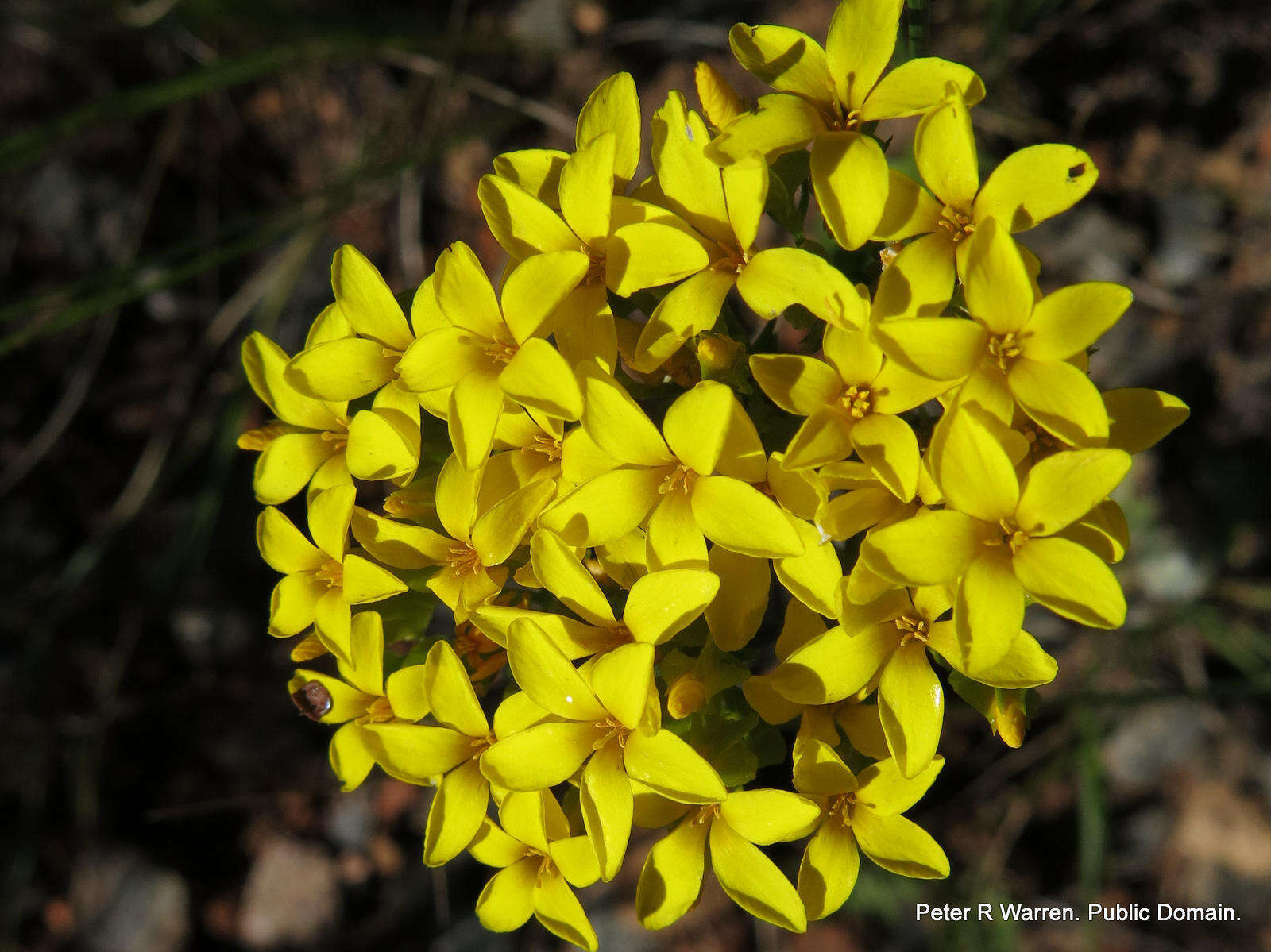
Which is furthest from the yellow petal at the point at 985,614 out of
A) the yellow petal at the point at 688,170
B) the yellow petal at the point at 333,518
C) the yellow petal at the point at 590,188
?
the yellow petal at the point at 333,518

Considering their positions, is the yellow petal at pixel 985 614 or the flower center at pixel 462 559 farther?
the flower center at pixel 462 559

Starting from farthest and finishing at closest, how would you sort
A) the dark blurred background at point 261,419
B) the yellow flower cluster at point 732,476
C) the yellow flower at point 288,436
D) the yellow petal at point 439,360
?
the dark blurred background at point 261,419 < the yellow flower at point 288,436 < the yellow petal at point 439,360 < the yellow flower cluster at point 732,476

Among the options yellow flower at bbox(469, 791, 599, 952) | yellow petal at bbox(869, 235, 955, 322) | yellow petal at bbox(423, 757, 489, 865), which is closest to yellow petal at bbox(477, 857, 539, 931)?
yellow flower at bbox(469, 791, 599, 952)

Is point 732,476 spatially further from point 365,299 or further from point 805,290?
point 365,299

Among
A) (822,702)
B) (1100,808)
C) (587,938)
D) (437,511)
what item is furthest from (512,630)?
(1100,808)

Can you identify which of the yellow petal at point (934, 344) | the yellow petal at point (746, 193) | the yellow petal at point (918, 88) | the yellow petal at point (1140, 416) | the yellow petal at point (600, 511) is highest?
the yellow petal at point (918, 88)

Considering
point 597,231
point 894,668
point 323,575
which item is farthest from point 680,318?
point 323,575

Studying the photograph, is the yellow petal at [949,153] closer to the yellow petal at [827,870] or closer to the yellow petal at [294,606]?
the yellow petal at [827,870]

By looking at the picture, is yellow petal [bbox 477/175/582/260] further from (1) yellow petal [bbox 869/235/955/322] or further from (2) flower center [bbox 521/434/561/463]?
(1) yellow petal [bbox 869/235/955/322]
